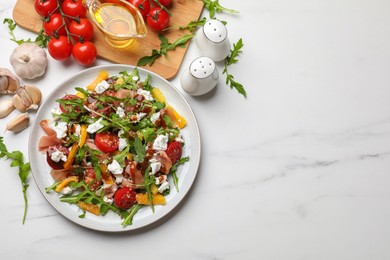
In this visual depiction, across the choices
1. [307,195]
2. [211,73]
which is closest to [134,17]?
[211,73]

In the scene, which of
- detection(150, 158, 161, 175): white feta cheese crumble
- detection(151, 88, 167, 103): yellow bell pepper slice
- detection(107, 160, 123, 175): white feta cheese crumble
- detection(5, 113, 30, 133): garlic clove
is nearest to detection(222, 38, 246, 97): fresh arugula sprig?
detection(151, 88, 167, 103): yellow bell pepper slice

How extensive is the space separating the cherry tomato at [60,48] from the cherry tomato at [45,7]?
10 cm

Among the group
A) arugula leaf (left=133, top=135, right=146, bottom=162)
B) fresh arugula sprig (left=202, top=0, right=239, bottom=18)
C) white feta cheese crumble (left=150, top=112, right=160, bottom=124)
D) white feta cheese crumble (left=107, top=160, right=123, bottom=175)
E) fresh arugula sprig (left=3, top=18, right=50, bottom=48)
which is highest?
fresh arugula sprig (left=202, top=0, right=239, bottom=18)

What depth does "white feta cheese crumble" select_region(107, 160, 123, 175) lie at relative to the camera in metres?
1.77

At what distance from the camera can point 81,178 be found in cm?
183

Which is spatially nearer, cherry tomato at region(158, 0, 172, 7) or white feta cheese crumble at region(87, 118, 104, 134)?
white feta cheese crumble at region(87, 118, 104, 134)

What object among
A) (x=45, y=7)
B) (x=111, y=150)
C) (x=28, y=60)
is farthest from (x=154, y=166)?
(x=45, y=7)

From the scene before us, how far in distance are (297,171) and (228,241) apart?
38 cm

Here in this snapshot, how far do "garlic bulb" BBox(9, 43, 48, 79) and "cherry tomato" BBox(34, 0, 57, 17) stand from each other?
123mm

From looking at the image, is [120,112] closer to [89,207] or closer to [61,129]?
[61,129]

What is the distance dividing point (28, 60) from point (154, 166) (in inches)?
23.9

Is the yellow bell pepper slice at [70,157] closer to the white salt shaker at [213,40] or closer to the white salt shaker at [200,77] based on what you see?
the white salt shaker at [200,77]

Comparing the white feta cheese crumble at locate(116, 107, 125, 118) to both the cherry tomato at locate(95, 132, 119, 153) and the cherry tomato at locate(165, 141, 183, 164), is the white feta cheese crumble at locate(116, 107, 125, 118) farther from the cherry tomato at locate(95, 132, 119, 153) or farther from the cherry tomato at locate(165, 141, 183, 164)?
the cherry tomato at locate(165, 141, 183, 164)

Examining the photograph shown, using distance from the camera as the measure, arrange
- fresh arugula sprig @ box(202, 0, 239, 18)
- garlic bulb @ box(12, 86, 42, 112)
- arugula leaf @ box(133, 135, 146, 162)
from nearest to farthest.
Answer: arugula leaf @ box(133, 135, 146, 162) < garlic bulb @ box(12, 86, 42, 112) < fresh arugula sprig @ box(202, 0, 239, 18)
